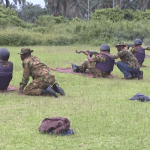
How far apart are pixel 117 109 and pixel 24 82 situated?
9.63ft

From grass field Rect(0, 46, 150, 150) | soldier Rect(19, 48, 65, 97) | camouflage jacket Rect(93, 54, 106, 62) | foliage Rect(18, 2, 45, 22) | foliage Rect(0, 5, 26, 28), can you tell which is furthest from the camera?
foliage Rect(18, 2, 45, 22)

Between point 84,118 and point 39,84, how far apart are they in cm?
282

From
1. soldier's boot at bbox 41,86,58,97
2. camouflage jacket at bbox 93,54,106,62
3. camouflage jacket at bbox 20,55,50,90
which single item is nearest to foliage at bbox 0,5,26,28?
camouflage jacket at bbox 93,54,106,62

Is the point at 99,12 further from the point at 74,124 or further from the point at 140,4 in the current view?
the point at 74,124

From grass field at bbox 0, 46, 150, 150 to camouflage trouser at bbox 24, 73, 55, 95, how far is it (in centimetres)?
29

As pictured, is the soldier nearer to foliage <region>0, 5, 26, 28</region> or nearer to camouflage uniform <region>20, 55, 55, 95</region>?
camouflage uniform <region>20, 55, 55, 95</region>

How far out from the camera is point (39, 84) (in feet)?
30.3

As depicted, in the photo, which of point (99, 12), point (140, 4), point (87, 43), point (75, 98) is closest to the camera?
point (75, 98)

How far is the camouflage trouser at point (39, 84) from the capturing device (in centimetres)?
921

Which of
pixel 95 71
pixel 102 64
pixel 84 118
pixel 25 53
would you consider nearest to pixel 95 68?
pixel 95 71

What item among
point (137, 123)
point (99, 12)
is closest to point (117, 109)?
point (137, 123)

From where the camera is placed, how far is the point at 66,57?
20.2m

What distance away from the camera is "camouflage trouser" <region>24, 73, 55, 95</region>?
9211 mm

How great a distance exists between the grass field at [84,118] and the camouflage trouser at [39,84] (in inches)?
11.6
